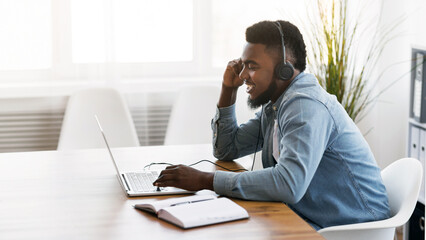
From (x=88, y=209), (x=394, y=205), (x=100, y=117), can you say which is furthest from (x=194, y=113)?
(x=88, y=209)

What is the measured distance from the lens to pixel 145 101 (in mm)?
3887

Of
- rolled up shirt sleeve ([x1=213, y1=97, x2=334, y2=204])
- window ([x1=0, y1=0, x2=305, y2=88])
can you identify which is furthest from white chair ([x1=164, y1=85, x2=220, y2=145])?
rolled up shirt sleeve ([x1=213, y1=97, x2=334, y2=204])

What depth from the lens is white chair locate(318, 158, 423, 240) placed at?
6.43ft

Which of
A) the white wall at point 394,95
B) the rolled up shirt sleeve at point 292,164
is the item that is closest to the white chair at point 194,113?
the white wall at point 394,95

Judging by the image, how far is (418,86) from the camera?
3275mm

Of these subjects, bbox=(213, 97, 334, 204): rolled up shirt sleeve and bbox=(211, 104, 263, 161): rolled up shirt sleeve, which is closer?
bbox=(213, 97, 334, 204): rolled up shirt sleeve

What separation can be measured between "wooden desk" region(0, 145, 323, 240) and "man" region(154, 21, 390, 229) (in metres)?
0.08

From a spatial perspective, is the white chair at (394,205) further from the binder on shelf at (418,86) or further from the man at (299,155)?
the binder on shelf at (418,86)

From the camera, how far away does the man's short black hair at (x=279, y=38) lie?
2154 millimetres

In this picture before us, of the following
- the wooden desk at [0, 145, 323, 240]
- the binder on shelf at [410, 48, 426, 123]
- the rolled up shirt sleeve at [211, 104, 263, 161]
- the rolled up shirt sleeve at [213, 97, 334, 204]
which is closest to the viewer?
the wooden desk at [0, 145, 323, 240]

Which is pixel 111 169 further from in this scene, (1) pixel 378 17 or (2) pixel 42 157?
(1) pixel 378 17

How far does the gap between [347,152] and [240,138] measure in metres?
0.56

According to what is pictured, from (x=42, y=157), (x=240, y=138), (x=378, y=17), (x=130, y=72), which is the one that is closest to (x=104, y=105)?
(x=130, y=72)

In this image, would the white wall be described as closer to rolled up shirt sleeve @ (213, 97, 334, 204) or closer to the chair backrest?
the chair backrest
